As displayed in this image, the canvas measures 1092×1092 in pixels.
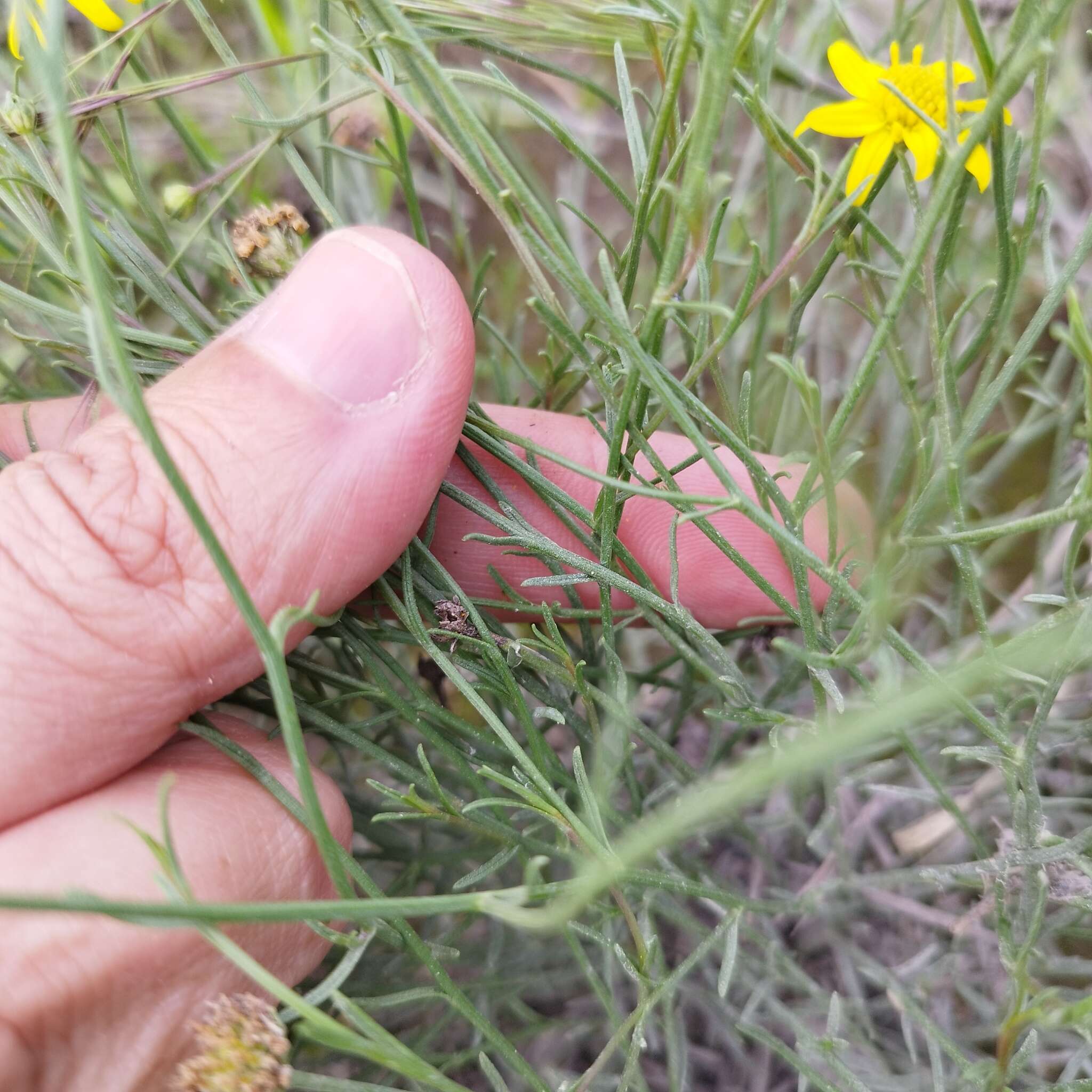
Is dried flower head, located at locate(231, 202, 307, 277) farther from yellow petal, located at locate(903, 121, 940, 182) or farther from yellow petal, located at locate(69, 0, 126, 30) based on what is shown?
yellow petal, located at locate(903, 121, 940, 182)

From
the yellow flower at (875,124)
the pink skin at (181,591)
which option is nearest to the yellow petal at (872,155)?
the yellow flower at (875,124)

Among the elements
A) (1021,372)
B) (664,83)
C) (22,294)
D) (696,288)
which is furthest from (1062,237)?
(22,294)

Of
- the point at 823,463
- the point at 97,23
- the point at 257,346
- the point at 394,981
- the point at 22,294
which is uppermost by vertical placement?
the point at 97,23

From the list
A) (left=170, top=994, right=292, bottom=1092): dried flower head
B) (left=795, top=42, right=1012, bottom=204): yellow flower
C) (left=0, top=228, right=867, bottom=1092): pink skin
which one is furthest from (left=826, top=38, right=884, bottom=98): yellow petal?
Answer: (left=170, top=994, right=292, bottom=1092): dried flower head

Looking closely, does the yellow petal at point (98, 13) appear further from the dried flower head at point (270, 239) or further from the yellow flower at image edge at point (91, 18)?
the dried flower head at point (270, 239)

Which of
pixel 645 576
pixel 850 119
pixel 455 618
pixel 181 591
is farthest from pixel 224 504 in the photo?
pixel 850 119

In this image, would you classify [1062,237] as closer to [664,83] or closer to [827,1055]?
[664,83]
